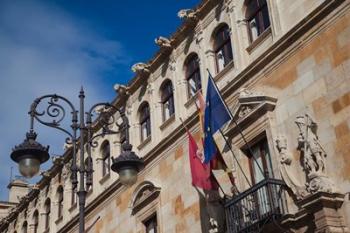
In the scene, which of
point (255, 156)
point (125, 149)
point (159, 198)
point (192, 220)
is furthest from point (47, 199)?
point (125, 149)

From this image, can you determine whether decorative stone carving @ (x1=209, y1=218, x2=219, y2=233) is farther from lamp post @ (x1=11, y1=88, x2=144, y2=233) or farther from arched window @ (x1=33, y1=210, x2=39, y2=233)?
arched window @ (x1=33, y1=210, x2=39, y2=233)

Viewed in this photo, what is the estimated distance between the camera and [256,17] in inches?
723

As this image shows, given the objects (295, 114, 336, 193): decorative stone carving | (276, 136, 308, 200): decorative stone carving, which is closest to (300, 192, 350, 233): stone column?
(295, 114, 336, 193): decorative stone carving

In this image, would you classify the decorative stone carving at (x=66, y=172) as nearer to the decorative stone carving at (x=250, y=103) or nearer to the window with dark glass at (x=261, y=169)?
the decorative stone carving at (x=250, y=103)

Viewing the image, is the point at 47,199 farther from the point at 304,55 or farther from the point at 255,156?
the point at 304,55

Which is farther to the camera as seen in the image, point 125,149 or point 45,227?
point 45,227

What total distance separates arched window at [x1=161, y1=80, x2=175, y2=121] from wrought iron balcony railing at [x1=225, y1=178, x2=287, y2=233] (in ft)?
22.1

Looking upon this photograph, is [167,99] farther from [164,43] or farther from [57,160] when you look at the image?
[57,160]

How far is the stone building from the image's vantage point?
46.9ft

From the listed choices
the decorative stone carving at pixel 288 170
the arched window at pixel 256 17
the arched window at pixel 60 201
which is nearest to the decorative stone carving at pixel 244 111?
the decorative stone carving at pixel 288 170

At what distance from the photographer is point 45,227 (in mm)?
30328

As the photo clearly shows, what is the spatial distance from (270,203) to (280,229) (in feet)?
2.14

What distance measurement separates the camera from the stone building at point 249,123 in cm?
1429

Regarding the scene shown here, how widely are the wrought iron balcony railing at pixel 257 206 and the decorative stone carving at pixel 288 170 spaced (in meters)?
0.21
